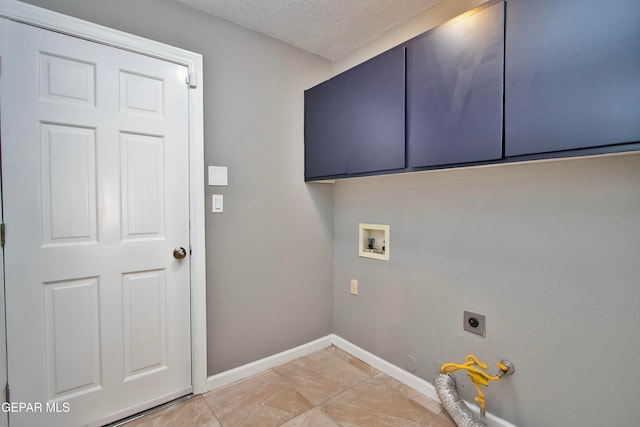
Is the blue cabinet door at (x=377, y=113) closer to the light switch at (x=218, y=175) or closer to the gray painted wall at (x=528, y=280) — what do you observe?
the gray painted wall at (x=528, y=280)

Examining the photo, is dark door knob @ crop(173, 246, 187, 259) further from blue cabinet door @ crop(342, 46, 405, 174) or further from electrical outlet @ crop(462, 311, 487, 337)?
electrical outlet @ crop(462, 311, 487, 337)

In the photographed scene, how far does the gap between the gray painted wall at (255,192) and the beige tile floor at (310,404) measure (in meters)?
0.22

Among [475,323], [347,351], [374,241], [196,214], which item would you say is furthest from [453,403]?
[196,214]

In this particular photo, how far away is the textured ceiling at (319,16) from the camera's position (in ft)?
5.73

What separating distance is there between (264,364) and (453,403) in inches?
50.4

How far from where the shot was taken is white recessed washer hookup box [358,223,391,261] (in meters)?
2.10

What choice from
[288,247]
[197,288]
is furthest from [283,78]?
[197,288]

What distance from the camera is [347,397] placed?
1.82m

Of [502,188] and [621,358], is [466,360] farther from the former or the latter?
A: [502,188]

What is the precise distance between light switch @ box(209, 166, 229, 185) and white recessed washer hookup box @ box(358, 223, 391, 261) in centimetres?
108

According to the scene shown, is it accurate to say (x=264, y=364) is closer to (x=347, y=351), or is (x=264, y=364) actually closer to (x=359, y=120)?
(x=347, y=351)

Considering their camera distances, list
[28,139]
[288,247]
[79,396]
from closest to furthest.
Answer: [28,139]
[79,396]
[288,247]

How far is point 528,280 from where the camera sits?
143 cm

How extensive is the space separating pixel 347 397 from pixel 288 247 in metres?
1.10
